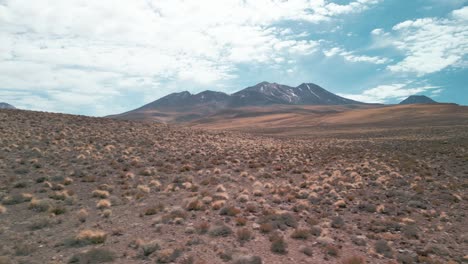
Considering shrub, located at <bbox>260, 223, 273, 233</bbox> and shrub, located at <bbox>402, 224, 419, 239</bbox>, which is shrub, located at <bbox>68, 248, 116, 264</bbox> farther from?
shrub, located at <bbox>402, 224, 419, 239</bbox>

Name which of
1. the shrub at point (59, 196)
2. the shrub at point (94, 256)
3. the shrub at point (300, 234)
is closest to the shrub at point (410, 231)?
the shrub at point (300, 234)

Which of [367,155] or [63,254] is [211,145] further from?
[63,254]

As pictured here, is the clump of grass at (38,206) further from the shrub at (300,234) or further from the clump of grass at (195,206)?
the shrub at (300,234)

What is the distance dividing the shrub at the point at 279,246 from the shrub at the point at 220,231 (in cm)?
163

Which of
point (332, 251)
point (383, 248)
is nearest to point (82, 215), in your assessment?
point (332, 251)

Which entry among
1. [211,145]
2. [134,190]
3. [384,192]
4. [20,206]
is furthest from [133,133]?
[384,192]

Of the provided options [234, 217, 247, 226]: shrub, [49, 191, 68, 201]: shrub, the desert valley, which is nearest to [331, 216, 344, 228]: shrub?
the desert valley

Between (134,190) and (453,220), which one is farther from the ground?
(134,190)

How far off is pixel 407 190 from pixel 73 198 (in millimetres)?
18749

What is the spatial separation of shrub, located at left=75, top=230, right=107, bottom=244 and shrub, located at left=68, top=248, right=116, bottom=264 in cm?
94

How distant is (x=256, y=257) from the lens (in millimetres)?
8984

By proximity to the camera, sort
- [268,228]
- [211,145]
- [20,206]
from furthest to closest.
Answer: [211,145] < [20,206] < [268,228]

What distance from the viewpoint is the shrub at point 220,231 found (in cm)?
1096

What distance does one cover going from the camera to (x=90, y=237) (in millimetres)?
10031
